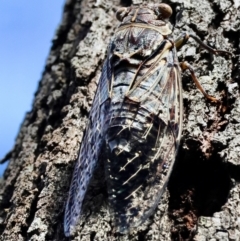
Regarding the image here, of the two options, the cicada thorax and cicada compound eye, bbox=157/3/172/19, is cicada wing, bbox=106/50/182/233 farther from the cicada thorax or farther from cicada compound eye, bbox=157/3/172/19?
cicada compound eye, bbox=157/3/172/19

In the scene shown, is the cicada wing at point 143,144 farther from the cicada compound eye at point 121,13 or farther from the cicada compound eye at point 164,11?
the cicada compound eye at point 121,13

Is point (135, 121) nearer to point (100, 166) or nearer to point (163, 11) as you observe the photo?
point (100, 166)

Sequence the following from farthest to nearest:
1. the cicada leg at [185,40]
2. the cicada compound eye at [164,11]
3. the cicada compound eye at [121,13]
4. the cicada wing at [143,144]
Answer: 1. the cicada compound eye at [121,13]
2. the cicada compound eye at [164,11]
3. the cicada leg at [185,40]
4. the cicada wing at [143,144]

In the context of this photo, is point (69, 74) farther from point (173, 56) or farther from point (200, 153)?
point (200, 153)

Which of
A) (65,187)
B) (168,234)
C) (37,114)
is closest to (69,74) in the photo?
(37,114)

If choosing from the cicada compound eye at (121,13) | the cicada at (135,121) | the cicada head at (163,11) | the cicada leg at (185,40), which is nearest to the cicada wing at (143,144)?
the cicada at (135,121)

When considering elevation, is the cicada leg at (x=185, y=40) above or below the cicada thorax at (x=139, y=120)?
above

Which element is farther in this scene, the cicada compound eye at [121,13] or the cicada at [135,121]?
the cicada compound eye at [121,13]
